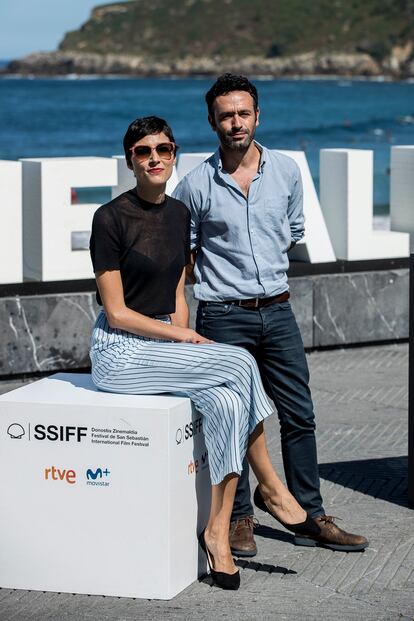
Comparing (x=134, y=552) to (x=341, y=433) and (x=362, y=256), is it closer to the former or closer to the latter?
(x=341, y=433)

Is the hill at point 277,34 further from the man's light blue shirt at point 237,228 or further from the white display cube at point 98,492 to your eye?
the white display cube at point 98,492

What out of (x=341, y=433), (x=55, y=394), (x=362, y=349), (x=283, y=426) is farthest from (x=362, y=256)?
(x=55, y=394)

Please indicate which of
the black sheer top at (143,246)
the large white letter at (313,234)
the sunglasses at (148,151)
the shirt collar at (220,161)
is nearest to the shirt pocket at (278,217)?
the shirt collar at (220,161)

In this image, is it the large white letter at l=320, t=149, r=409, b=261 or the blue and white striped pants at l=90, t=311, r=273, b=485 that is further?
the large white letter at l=320, t=149, r=409, b=261

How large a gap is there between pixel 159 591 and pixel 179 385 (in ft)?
2.55

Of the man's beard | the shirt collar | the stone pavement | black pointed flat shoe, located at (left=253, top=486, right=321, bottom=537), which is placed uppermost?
the man's beard

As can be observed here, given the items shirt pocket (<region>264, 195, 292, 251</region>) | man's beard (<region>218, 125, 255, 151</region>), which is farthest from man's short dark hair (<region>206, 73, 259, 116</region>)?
shirt pocket (<region>264, 195, 292, 251</region>)

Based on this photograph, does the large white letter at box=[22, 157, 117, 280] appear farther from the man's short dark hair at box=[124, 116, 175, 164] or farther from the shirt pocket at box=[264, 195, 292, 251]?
the man's short dark hair at box=[124, 116, 175, 164]

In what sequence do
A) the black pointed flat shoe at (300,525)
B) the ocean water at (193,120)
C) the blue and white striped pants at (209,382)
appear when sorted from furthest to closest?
1. the ocean water at (193,120)
2. the black pointed flat shoe at (300,525)
3. the blue and white striped pants at (209,382)

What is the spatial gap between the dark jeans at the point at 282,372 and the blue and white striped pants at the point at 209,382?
0.37 meters

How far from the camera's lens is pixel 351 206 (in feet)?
36.3

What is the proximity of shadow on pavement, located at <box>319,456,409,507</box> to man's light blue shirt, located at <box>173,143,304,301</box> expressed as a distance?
5.03 feet

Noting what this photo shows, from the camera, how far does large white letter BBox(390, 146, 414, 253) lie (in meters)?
11.2

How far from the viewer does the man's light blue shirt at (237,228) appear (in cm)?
573
